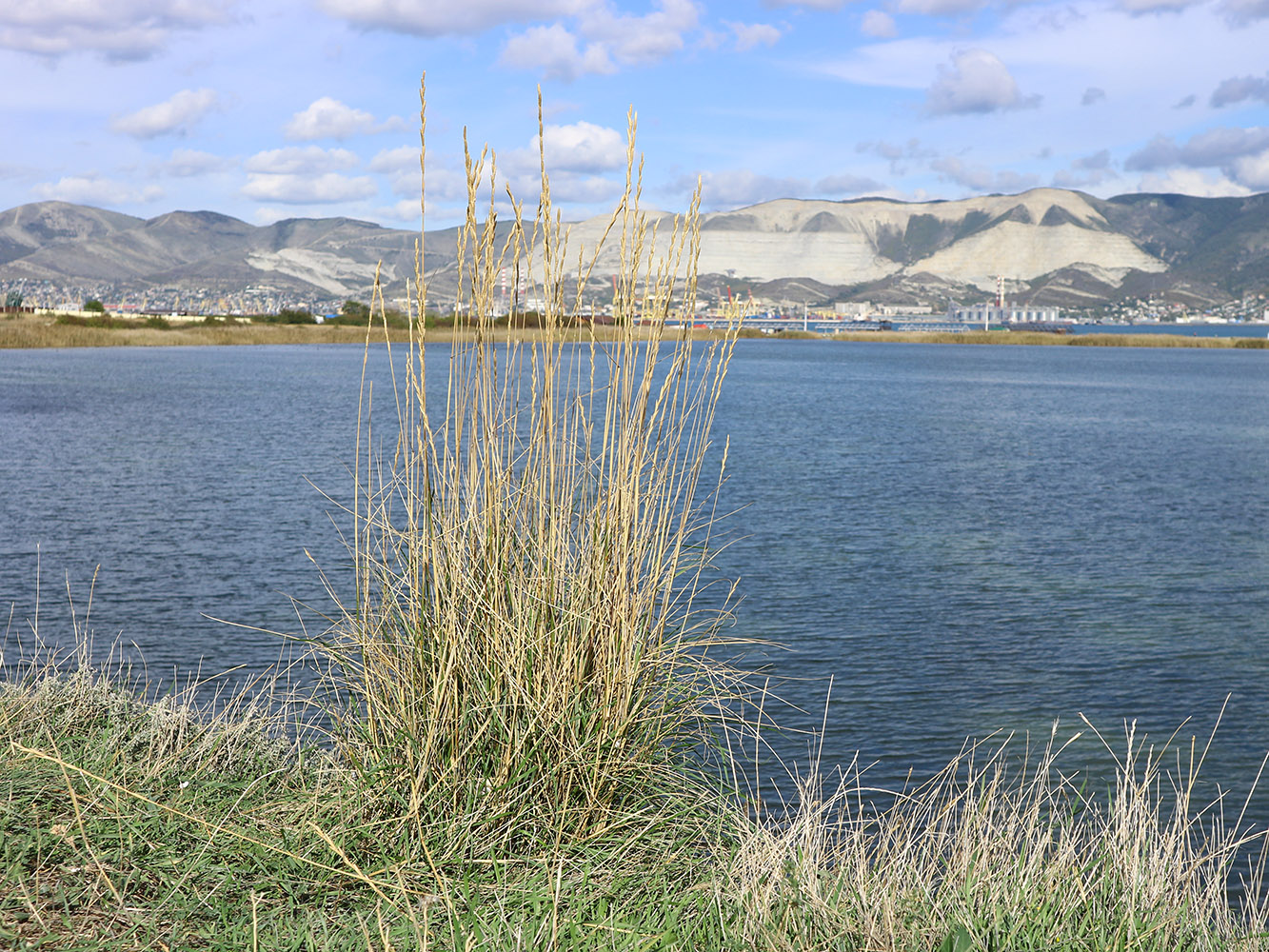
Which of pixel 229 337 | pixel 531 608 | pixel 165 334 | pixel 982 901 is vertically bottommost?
pixel 982 901

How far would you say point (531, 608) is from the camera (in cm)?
385

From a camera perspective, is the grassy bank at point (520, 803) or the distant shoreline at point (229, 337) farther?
the distant shoreline at point (229, 337)

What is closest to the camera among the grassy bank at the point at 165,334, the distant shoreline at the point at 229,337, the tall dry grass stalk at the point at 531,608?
the tall dry grass stalk at the point at 531,608

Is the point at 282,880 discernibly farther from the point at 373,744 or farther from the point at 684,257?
the point at 684,257

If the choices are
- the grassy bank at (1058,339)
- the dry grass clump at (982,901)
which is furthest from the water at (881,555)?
the grassy bank at (1058,339)

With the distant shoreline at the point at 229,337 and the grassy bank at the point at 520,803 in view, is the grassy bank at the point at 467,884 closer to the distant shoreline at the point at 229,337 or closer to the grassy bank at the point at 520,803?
the grassy bank at the point at 520,803

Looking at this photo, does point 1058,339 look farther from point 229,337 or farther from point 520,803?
point 520,803

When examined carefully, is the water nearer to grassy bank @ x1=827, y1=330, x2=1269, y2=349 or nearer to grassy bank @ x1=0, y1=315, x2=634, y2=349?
grassy bank @ x1=0, y1=315, x2=634, y2=349

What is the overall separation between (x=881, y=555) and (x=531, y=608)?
404 inches

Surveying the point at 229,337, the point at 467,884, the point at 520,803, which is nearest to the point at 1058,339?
the point at 229,337

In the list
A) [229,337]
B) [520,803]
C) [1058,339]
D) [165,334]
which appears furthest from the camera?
[1058,339]

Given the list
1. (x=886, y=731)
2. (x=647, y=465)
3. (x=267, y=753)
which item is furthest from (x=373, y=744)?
(x=886, y=731)

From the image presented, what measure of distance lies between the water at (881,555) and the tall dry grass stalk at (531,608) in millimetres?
1487

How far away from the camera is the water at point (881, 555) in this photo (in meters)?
8.35
